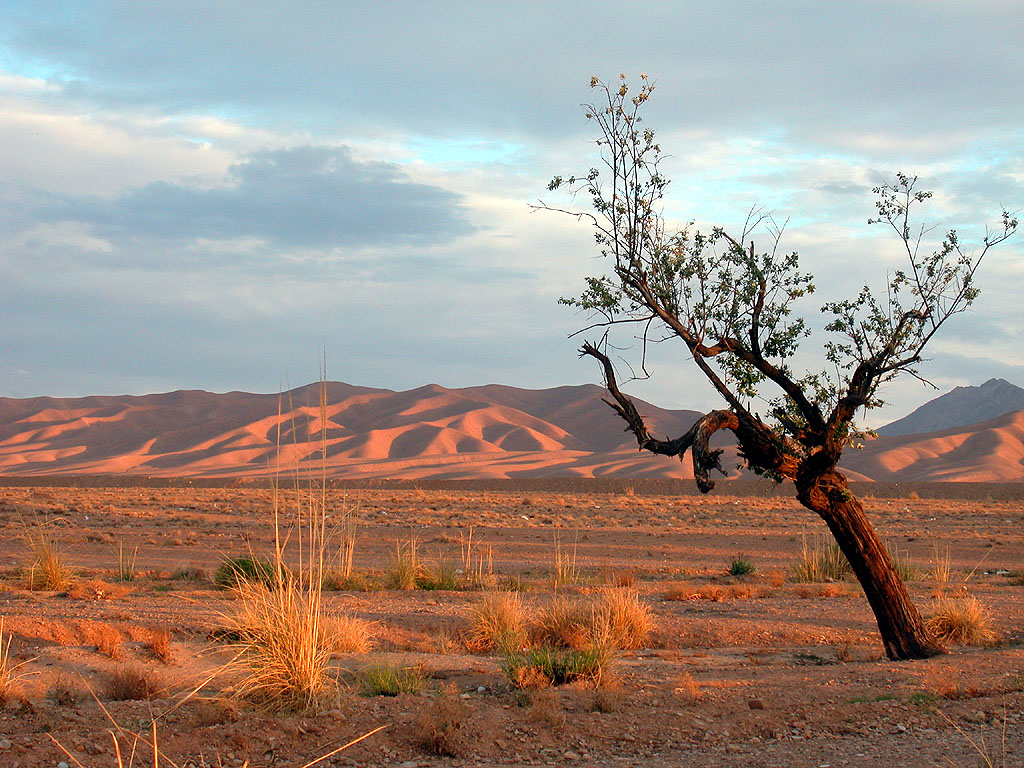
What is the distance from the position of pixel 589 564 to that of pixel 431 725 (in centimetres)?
1610

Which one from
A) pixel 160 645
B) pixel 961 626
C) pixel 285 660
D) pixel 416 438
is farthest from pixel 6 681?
pixel 416 438

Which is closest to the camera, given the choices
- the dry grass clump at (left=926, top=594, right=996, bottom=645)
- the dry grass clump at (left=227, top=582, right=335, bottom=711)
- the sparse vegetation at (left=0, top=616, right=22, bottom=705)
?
the dry grass clump at (left=227, top=582, right=335, bottom=711)

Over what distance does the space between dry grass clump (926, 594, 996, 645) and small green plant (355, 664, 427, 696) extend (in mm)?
7216

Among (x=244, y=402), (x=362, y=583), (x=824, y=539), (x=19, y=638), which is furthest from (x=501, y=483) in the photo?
(x=244, y=402)

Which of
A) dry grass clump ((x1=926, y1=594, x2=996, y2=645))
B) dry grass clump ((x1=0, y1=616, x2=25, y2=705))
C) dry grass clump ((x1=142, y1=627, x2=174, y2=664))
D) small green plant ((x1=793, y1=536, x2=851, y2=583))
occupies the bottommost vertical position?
small green plant ((x1=793, y1=536, x2=851, y2=583))

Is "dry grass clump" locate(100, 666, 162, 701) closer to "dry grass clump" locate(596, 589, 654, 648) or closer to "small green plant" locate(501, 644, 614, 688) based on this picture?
"small green plant" locate(501, 644, 614, 688)

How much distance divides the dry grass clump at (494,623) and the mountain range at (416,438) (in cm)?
6572

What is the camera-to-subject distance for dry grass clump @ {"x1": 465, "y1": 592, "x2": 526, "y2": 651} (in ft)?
Result: 39.1

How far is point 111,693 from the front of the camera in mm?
8844

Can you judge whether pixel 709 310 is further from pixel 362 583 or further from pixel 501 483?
pixel 501 483

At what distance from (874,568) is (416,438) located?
4350 inches

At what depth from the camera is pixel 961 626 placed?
41.4 feet

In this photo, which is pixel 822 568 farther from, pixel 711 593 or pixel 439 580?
pixel 439 580

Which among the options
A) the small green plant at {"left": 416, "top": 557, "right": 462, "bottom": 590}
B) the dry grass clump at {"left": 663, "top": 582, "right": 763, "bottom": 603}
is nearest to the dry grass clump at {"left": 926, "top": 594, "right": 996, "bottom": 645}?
the dry grass clump at {"left": 663, "top": 582, "right": 763, "bottom": 603}
